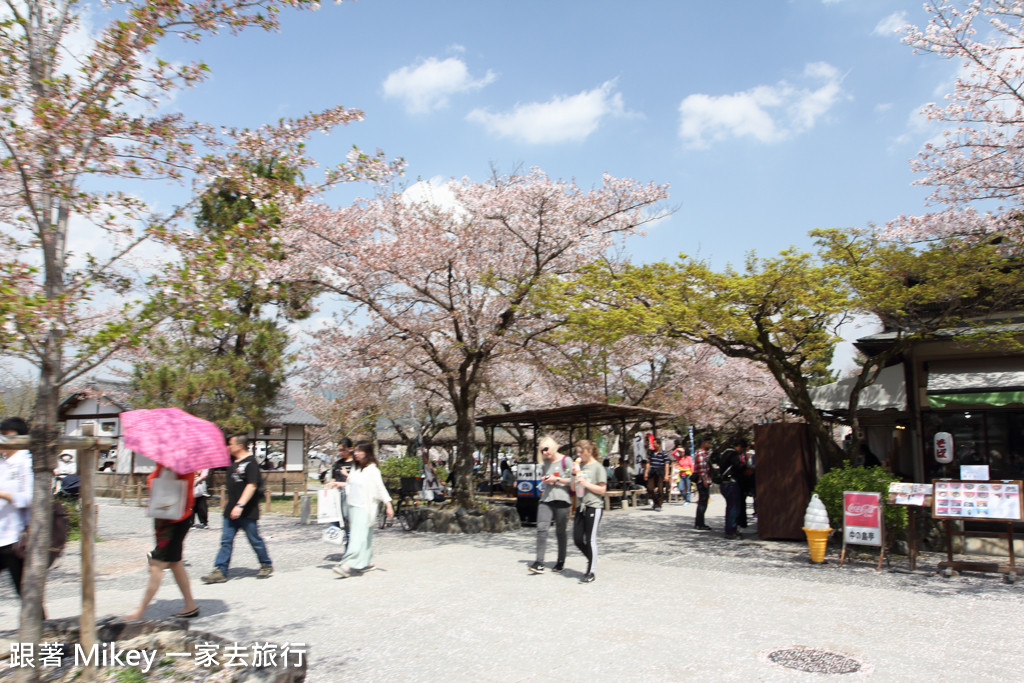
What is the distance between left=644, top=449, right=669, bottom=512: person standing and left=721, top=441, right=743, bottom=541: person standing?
6.47 meters

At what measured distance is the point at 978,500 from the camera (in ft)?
29.2

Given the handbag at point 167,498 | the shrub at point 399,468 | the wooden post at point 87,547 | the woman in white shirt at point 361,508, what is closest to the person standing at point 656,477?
the shrub at point 399,468

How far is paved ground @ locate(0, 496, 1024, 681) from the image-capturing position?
5.20 meters

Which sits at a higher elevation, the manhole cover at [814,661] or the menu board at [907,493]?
the menu board at [907,493]

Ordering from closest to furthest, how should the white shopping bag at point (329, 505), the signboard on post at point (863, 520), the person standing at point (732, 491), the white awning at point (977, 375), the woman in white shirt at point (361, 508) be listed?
the woman in white shirt at point (361, 508), the signboard on post at point (863, 520), the white shopping bag at point (329, 505), the white awning at point (977, 375), the person standing at point (732, 491)

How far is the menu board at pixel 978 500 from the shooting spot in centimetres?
870

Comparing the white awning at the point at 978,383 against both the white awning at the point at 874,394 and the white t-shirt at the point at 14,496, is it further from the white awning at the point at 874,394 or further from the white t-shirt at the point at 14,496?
the white t-shirt at the point at 14,496

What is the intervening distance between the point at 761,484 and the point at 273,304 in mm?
15874

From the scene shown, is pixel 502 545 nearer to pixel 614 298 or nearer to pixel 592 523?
pixel 592 523

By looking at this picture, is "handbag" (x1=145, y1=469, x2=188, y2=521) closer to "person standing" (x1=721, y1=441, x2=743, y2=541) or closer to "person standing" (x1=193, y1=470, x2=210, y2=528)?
"person standing" (x1=193, y1=470, x2=210, y2=528)

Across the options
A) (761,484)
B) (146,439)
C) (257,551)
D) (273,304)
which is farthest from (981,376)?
(273,304)

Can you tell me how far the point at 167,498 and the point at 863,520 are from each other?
29.2 ft

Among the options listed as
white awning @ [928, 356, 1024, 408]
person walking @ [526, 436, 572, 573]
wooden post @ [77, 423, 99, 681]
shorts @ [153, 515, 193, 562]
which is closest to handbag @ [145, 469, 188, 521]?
shorts @ [153, 515, 193, 562]

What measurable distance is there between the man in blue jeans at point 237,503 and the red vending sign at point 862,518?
8.00 m
